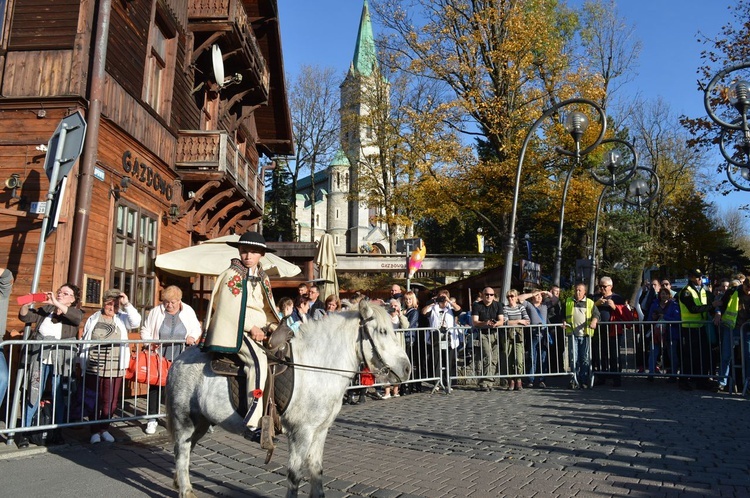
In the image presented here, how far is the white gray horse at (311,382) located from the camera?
16.0 feet

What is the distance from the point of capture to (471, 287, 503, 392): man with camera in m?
12.3

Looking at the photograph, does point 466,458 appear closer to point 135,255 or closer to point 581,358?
point 581,358

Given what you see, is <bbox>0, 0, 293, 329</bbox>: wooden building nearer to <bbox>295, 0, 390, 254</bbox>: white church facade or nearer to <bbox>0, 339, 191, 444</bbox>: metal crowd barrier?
<bbox>0, 339, 191, 444</bbox>: metal crowd barrier

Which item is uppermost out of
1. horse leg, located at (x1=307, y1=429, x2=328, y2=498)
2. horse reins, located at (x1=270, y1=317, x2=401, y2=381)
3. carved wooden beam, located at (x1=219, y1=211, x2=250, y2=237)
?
carved wooden beam, located at (x1=219, y1=211, x2=250, y2=237)

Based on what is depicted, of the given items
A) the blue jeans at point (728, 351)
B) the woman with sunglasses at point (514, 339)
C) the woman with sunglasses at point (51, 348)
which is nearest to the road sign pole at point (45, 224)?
the woman with sunglasses at point (51, 348)

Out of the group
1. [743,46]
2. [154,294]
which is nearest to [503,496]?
[154,294]

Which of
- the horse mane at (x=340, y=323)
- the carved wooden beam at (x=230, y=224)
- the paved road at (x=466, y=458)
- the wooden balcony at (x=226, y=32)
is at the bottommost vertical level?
the paved road at (x=466, y=458)

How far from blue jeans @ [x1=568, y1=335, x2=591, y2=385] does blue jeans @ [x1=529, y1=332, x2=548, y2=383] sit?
0.55 m

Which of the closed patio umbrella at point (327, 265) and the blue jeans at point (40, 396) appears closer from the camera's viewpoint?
the blue jeans at point (40, 396)

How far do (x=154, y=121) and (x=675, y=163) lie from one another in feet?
129

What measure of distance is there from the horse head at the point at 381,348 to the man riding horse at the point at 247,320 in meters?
0.83

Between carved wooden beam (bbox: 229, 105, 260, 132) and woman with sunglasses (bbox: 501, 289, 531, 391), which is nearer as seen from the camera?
woman with sunglasses (bbox: 501, 289, 531, 391)

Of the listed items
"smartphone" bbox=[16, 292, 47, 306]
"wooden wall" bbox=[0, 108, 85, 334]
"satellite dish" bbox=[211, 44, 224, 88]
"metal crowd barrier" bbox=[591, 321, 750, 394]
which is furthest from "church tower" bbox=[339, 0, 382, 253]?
"smartphone" bbox=[16, 292, 47, 306]

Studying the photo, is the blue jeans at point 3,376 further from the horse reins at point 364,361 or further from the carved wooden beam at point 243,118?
the carved wooden beam at point 243,118
